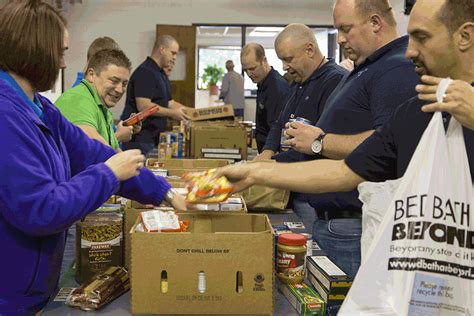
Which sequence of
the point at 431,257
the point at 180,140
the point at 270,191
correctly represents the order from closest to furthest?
the point at 431,257 → the point at 270,191 → the point at 180,140

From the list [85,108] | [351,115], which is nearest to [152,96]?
[85,108]

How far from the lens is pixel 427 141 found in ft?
4.25

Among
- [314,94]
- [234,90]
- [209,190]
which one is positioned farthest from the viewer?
[234,90]

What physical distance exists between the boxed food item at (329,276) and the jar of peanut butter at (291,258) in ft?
0.15

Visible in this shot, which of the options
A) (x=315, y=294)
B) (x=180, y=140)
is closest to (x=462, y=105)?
(x=315, y=294)

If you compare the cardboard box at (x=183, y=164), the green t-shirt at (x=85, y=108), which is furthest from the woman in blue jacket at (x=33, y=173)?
the cardboard box at (x=183, y=164)

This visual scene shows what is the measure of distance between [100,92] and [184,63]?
6636 millimetres

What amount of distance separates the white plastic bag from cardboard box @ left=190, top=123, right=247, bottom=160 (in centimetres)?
306

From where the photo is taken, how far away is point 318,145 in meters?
2.36

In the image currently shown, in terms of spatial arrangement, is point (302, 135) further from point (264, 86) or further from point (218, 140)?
point (264, 86)

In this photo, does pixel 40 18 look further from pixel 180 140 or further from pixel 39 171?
pixel 180 140

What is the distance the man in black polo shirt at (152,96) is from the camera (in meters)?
5.09

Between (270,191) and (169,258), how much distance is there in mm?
1207

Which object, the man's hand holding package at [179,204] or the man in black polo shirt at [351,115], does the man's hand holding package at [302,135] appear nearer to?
the man in black polo shirt at [351,115]
